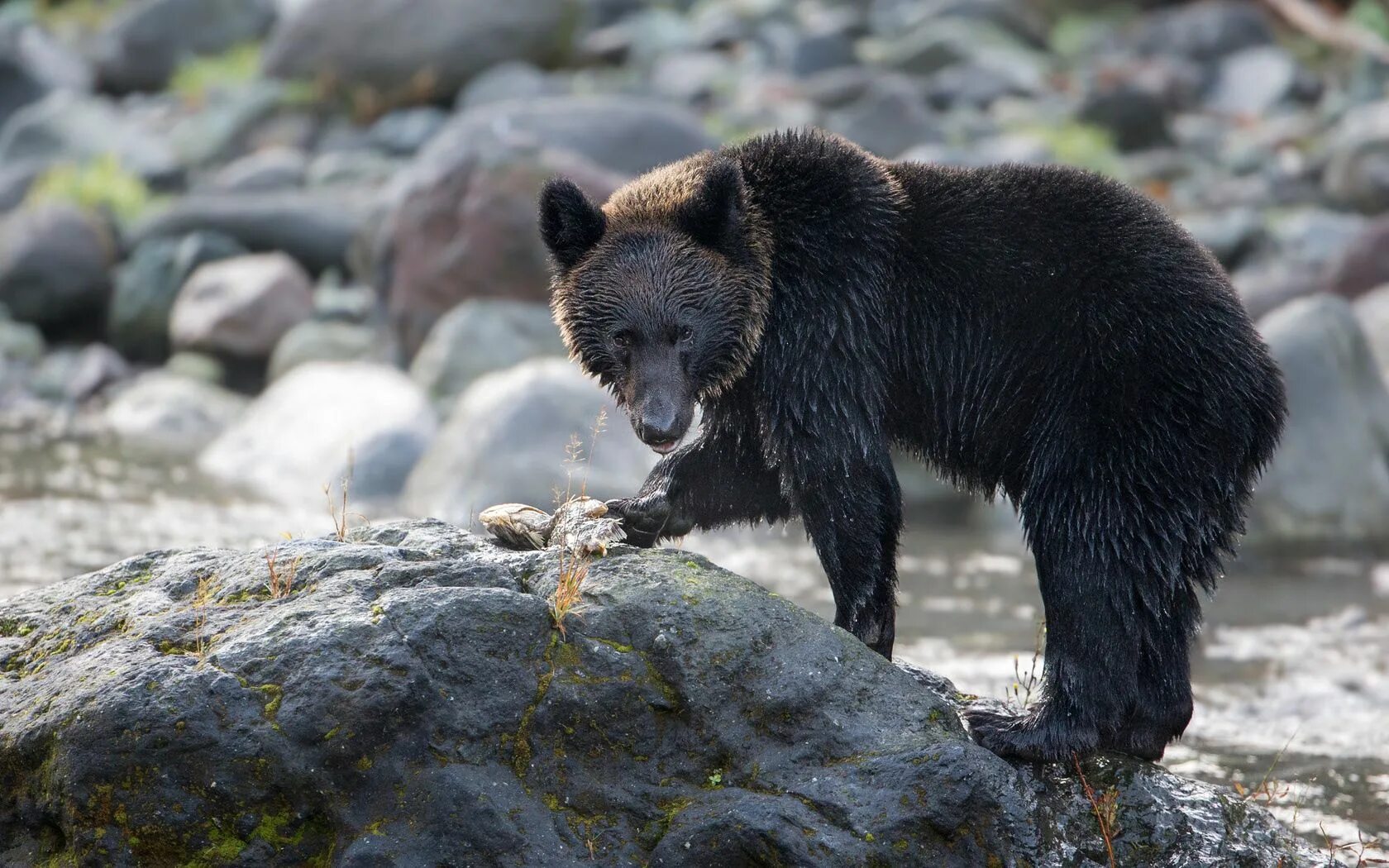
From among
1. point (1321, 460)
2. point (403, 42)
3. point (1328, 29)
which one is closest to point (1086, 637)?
point (1321, 460)

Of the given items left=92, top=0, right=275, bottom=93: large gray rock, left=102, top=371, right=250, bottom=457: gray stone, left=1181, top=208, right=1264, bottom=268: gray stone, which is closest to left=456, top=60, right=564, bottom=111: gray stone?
left=92, top=0, right=275, bottom=93: large gray rock

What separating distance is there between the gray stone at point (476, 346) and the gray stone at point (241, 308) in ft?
10.1

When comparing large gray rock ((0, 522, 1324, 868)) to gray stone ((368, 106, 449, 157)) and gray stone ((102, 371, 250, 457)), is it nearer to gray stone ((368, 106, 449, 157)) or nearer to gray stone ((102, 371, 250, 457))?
gray stone ((102, 371, 250, 457))

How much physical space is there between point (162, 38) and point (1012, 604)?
72.1ft

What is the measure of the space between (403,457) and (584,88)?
1182cm

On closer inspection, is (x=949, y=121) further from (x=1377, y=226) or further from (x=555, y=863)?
(x=555, y=863)

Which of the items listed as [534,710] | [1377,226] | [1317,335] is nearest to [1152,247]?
[534,710]

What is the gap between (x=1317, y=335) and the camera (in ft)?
38.9

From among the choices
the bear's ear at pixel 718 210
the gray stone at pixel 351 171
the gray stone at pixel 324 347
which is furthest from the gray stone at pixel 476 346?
the bear's ear at pixel 718 210

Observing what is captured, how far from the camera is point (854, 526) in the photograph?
554 cm

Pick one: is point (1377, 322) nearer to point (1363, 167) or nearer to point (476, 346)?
point (1363, 167)

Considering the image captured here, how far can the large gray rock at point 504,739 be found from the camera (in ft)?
14.7

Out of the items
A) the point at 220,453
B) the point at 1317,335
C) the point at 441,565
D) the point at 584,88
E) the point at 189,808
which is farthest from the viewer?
the point at 584,88

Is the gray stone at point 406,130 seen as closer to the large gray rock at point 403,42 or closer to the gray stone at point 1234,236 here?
the large gray rock at point 403,42
